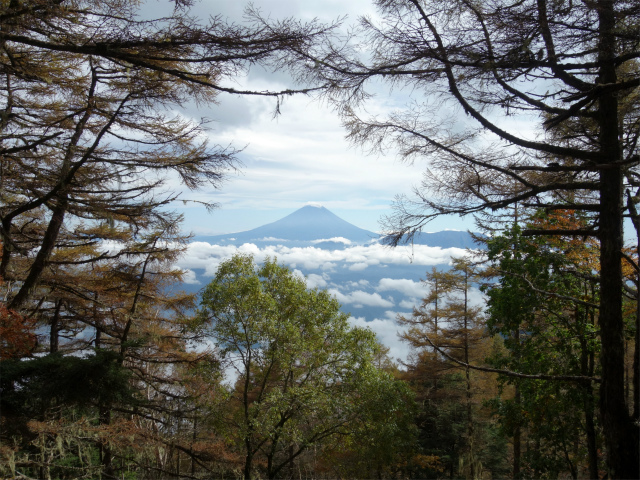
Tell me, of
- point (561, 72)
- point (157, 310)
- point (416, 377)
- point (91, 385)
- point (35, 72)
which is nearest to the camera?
point (561, 72)

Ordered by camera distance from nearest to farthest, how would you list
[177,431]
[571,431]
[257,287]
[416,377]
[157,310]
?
[571,431]
[257,287]
[177,431]
[157,310]
[416,377]

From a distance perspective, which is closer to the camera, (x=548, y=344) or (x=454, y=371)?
(x=548, y=344)

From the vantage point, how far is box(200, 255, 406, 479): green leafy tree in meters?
8.64

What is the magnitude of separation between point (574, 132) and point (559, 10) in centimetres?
195

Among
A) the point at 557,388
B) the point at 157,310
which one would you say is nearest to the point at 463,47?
the point at 557,388

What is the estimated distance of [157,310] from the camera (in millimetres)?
13594

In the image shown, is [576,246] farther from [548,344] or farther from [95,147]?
[95,147]

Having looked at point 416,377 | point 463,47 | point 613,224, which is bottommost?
point 416,377

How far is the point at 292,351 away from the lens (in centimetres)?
870

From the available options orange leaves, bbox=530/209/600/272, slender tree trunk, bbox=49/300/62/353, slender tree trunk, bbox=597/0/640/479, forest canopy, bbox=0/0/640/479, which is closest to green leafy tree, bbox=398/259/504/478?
forest canopy, bbox=0/0/640/479

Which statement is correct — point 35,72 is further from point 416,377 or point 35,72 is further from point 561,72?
point 416,377

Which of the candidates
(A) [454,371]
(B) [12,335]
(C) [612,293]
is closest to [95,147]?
(B) [12,335]

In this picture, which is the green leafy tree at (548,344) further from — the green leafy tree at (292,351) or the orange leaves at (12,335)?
the orange leaves at (12,335)

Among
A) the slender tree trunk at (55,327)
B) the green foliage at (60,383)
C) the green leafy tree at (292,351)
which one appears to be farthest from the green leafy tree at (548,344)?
the slender tree trunk at (55,327)
